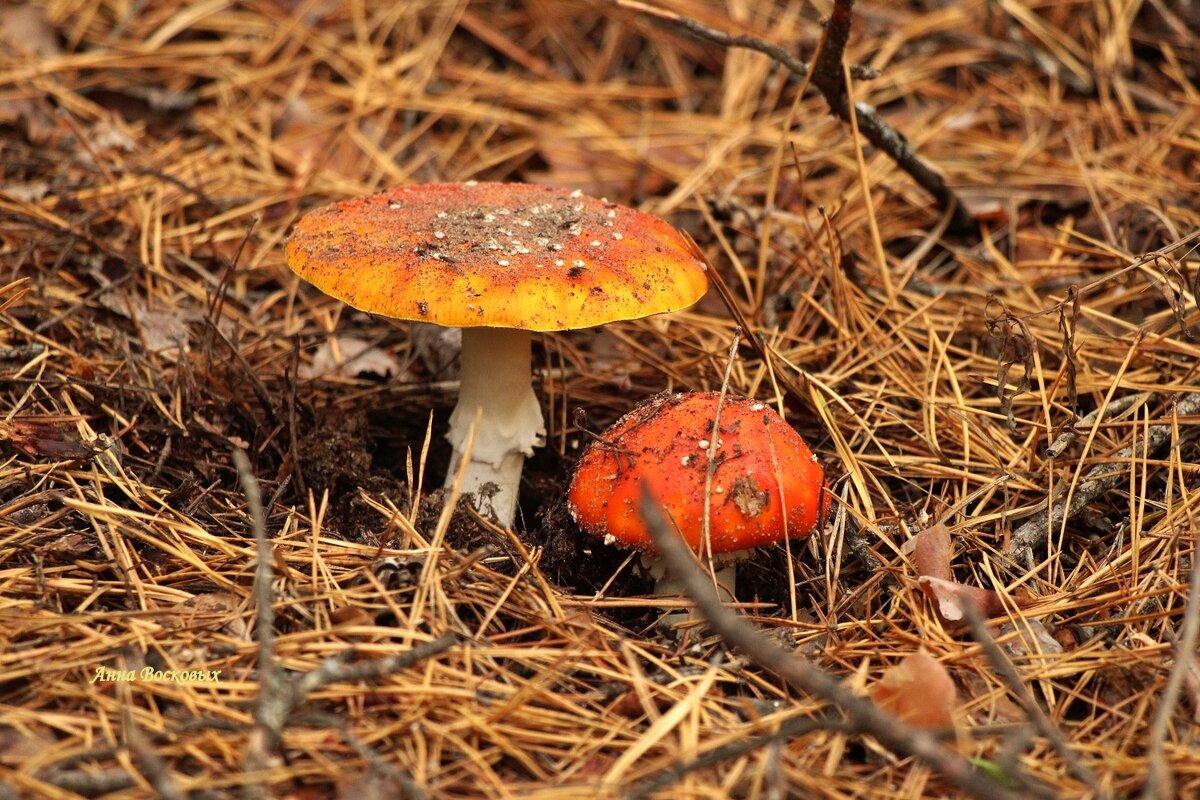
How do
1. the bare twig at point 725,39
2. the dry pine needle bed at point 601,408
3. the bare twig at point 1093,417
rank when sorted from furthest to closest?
the bare twig at point 725,39, the bare twig at point 1093,417, the dry pine needle bed at point 601,408

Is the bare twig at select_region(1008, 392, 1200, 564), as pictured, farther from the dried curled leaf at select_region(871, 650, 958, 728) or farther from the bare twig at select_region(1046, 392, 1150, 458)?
the dried curled leaf at select_region(871, 650, 958, 728)

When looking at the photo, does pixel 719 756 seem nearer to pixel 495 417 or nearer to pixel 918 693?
pixel 918 693

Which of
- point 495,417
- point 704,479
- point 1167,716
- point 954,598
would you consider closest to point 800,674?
point 1167,716

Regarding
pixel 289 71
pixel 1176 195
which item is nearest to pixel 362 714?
pixel 1176 195

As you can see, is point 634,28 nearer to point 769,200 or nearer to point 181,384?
point 769,200

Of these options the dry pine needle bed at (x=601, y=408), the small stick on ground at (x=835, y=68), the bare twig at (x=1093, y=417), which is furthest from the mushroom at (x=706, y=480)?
A: the small stick on ground at (x=835, y=68)

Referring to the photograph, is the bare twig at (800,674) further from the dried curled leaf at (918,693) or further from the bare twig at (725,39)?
the bare twig at (725,39)

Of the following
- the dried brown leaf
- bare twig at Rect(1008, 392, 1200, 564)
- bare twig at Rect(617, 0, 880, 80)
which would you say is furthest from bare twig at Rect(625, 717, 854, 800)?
bare twig at Rect(617, 0, 880, 80)

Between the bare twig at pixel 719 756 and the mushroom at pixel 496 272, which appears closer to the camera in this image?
the bare twig at pixel 719 756
